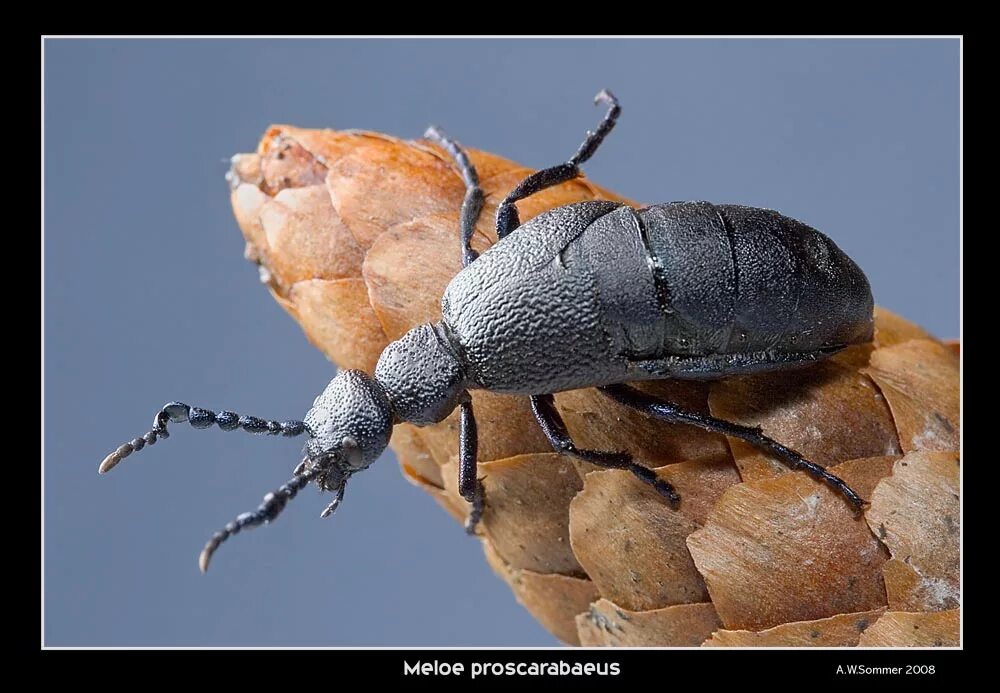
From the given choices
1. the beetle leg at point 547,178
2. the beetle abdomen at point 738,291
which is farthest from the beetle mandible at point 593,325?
the beetle leg at point 547,178

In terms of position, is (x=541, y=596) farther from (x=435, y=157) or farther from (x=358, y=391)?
(x=435, y=157)

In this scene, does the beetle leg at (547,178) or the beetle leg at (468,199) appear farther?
the beetle leg at (547,178)

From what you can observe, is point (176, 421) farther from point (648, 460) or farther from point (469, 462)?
point (648, 460)

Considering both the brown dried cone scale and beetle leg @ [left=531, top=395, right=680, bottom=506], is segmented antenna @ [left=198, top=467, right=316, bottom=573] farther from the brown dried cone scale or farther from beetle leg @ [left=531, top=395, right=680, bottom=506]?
beetle leg @ [left=531, top=395, right=680, bottom=506]

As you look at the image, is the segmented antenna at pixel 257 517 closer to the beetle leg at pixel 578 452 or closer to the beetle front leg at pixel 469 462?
the beetle front leg at pixel 469 462

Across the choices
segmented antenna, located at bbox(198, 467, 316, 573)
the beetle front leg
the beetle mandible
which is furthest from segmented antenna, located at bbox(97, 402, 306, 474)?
the beetle front leg

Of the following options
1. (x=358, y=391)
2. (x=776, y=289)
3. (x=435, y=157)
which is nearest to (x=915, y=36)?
(x=776, y=289)
